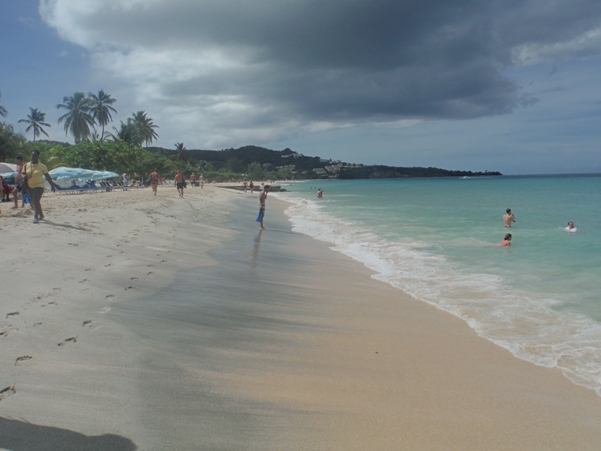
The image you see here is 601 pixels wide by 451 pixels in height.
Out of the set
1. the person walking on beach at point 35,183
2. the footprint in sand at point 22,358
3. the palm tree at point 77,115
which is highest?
the palm tree at point 77,115

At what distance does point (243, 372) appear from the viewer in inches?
142

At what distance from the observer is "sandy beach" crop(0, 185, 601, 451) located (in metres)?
2.73

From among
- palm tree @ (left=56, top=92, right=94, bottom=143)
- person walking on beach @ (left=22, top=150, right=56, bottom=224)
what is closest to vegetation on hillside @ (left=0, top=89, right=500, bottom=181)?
palm tree @ (left=56, top=92, right=94, bottom=143)

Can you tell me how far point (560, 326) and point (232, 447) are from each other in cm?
502

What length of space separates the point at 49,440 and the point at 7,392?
646 millimetres

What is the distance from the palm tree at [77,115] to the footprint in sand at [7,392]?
67.6 meters

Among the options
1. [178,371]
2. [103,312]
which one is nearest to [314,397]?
[178,371]

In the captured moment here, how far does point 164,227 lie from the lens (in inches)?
463

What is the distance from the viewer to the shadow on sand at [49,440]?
2342 mm

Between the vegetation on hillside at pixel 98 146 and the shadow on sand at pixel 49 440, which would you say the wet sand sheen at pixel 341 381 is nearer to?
the shadow on sand at pixel 49 440

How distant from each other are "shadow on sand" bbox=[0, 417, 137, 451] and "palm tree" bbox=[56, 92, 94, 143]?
2682 inches

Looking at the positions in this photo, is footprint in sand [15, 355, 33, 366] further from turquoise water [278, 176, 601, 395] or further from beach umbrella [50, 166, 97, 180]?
beach umbrella [50, 166, 97, 180]

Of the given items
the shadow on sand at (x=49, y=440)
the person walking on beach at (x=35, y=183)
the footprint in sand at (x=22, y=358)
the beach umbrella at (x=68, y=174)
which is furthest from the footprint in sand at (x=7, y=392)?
the beach umbrella at (x=68, y=174)

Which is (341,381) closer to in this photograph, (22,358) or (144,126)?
(22,358)
